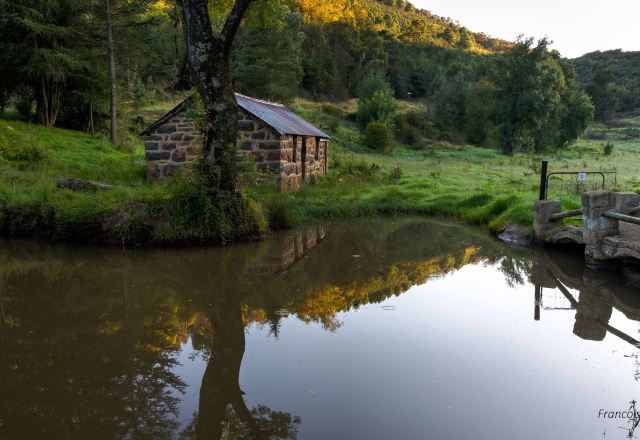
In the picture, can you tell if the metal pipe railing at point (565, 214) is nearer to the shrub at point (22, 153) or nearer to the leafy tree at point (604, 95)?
the shrub at point (22, 153)

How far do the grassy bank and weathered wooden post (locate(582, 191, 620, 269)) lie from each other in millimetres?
3095

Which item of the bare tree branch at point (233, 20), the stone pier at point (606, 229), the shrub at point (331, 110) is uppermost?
the shrub at point (331, 110)

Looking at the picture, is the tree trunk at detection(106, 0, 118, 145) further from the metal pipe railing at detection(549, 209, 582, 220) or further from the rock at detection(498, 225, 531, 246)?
the metal pipe railing at detection(549, 209, 582, 220)

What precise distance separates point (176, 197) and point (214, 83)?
105 inches

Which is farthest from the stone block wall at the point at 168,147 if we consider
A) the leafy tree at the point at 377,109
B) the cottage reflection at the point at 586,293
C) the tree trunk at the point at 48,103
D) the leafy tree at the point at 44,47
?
the leafy tree at the point at 377,109

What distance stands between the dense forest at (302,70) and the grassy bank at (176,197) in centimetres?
287

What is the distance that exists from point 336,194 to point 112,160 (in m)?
9.54

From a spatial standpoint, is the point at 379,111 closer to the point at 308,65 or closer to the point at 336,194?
the point at 308,65

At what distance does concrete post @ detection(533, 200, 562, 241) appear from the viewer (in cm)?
1134

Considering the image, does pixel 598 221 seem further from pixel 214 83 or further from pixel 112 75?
pixel 112 75

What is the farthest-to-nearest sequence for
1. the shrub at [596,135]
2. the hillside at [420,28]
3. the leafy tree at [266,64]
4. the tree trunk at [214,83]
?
the hillside at [420,28], the shrub at [596,135], the leafy tree at [266,64], the tree trunk at [214,83]

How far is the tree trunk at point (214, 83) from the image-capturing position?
1066 centimetres

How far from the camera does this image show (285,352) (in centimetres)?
567

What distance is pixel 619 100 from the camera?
289 ft
